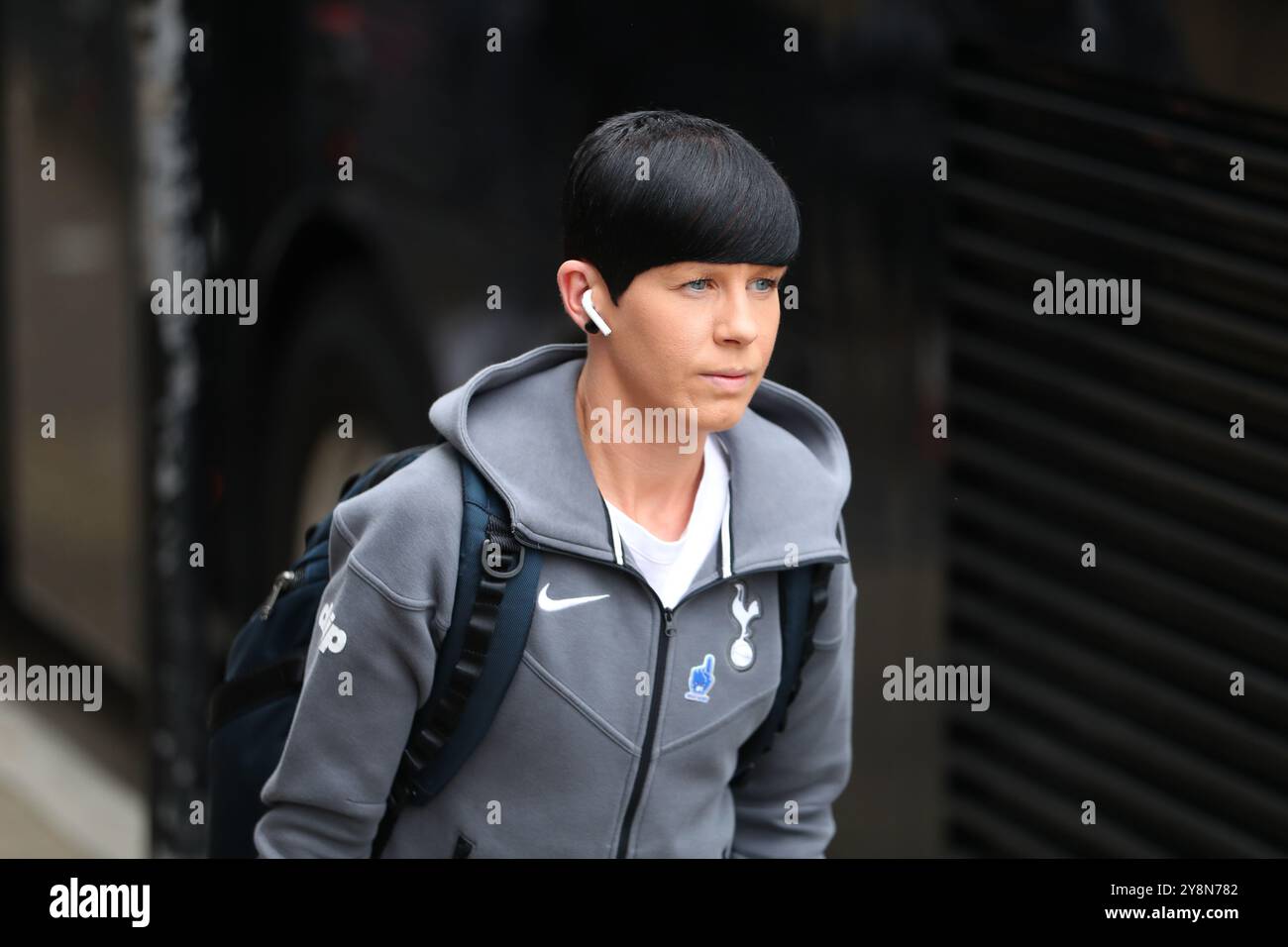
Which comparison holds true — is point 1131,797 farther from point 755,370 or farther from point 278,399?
point 278,399

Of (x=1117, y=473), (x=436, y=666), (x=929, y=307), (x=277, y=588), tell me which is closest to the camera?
(x=436, y=666)

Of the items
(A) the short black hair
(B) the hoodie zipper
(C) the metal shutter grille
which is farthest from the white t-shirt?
(C) the metal shutter grille

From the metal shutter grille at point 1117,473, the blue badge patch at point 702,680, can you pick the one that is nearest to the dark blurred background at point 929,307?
the metal shutter grille at point 1117,473

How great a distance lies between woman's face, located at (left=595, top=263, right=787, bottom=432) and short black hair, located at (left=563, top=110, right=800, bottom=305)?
0.02 metres

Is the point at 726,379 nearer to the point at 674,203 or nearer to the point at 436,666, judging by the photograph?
the point at 674,203

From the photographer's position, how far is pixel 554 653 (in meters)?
2.03

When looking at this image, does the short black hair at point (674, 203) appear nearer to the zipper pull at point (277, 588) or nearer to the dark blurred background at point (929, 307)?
the zipper pull at point (277, 588)

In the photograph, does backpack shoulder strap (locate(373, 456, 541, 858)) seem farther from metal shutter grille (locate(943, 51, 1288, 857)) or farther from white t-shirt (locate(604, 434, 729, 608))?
metal shutter grille (locate(943, 51, 1288, 857))

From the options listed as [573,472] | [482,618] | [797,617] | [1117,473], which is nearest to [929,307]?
[1117,473]

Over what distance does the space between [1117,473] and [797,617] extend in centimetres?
119

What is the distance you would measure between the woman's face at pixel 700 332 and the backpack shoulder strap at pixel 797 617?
25 cm

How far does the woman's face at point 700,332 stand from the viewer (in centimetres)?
196

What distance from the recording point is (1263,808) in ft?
9.78

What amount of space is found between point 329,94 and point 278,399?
83 cm
